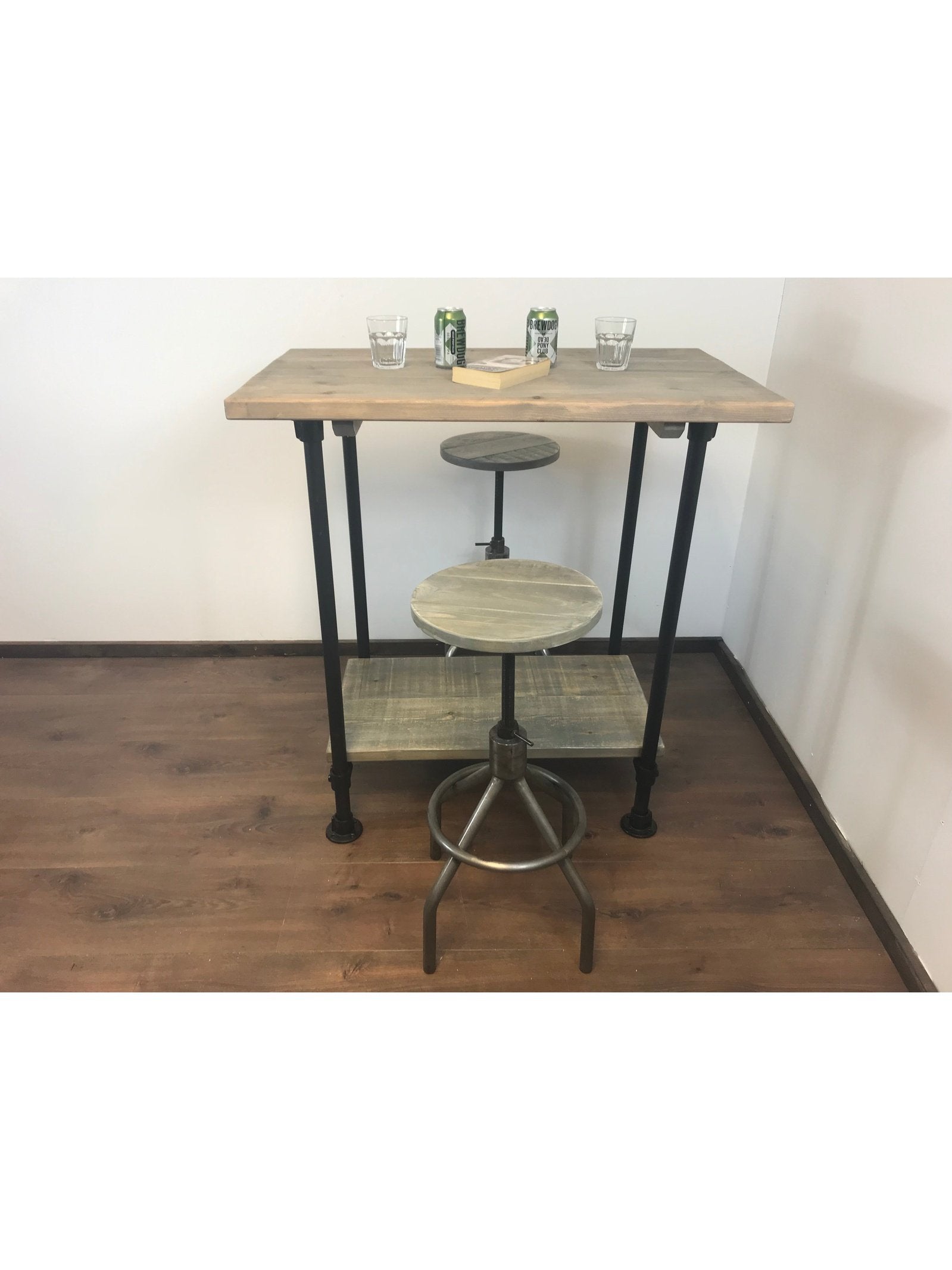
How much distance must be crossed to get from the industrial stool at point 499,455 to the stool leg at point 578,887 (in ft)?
1.34

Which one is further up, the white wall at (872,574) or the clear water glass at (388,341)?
the clear water glass at (388,341)

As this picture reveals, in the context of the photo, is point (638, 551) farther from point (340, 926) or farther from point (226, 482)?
point (340, 926)

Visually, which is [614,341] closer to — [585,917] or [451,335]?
[451,335]

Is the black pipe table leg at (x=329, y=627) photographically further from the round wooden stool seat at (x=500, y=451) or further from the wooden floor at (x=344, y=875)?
the round wooden stool seat at (x=500, y=451)

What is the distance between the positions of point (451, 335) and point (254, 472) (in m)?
1.11

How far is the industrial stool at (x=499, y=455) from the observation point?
2.07 m

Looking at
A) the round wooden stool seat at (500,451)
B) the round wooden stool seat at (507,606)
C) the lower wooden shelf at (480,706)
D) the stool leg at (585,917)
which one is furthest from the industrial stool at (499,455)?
the stool leg at (585,917)

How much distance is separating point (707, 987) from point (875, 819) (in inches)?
22.3

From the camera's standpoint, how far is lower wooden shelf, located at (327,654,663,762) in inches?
77.9

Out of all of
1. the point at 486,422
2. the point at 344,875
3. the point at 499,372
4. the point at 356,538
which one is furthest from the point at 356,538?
the point at 344,875

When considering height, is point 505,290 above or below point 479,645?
above

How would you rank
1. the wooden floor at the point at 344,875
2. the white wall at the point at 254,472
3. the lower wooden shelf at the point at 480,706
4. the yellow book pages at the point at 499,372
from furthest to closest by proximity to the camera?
the white wall at the point at 254,472
the lower wooden shelf at the point at 480,706
the wooden floor at the point at 344,875
the yellow book pages at the point at 499,372

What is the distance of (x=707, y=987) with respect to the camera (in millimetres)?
1669

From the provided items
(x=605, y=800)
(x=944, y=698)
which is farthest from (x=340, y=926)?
(x=944, y=698)
